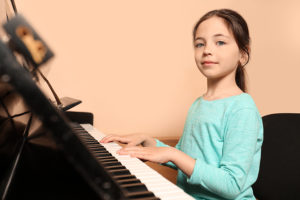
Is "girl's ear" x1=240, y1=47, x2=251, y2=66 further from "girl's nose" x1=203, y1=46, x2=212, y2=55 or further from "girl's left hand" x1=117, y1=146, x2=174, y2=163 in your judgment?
"girl's left hand" x1=117, y1=146, x2=174, y2=163

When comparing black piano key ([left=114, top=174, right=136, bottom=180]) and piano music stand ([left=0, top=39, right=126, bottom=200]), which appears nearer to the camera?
piano music stand ([left=0, top=39, right=126, bottom=200])

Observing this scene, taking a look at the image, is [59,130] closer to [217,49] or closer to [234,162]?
[234,162]

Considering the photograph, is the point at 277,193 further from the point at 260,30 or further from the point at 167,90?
the point at 260,30

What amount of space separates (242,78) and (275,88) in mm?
964

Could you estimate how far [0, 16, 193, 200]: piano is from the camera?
0.25 m

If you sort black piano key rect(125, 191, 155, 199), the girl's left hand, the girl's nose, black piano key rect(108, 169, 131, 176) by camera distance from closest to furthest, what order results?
1. black piano key rect(125, 191, 155, 199)
2. black piano key rect(108, 169, 131, 176)
3. the girl's left hand
4. the girl's nose

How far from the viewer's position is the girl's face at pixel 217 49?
841 millimetres

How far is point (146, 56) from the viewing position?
156 centimetres

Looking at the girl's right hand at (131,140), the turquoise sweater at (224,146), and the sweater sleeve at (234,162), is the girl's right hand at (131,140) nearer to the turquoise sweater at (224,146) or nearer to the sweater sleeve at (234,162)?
the turquoise sweater at (224,146)

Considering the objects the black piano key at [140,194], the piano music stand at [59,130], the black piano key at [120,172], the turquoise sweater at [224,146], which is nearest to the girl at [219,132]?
the turquoise sweater at [224,146]

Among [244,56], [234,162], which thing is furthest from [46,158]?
[244,56]

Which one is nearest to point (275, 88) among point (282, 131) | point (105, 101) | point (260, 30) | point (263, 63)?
point (263, 63)

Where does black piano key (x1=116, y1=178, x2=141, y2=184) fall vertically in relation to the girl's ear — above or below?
below

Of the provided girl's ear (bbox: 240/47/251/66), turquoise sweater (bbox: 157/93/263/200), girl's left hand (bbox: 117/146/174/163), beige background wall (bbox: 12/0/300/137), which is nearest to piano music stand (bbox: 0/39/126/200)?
girl's left hand (bbox: 117/146/174/163)
